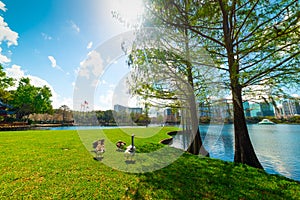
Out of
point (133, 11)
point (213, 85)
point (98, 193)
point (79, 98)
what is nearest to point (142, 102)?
point (79, 98)

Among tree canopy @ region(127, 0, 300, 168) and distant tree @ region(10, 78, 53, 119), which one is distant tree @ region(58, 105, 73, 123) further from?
tree canopy @ region(127, 0, 300, 168)

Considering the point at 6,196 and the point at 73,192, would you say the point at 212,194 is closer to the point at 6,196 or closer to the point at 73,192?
the point at 73,192

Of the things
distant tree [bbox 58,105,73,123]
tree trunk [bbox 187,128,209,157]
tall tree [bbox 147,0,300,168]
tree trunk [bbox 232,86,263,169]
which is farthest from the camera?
distant tree [bbox 58,105,73,123]

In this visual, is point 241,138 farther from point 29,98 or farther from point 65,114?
point 65,114

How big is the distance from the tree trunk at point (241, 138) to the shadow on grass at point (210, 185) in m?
0.75

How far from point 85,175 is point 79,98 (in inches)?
180

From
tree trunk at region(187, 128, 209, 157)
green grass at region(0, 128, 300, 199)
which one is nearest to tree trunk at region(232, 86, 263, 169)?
green grass at region(0, 128, 300, 199)

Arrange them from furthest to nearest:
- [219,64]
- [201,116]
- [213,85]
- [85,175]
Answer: [201,116], [219,64], [213,85], [85,175]

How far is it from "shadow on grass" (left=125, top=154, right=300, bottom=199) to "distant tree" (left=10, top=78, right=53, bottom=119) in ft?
140

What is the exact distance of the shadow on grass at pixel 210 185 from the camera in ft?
10.8

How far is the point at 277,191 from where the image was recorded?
3.63 metres

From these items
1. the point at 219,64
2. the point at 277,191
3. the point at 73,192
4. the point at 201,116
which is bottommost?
the point at 277,191

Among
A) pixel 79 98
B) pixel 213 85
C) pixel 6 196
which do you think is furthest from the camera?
pixel 79 98

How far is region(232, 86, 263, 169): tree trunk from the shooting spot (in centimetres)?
560
